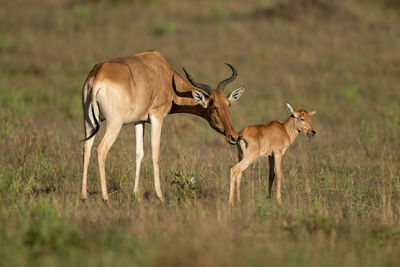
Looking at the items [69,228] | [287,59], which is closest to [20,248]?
[69,228]

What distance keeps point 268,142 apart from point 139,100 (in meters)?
1.84

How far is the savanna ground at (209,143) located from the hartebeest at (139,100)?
74 centimetres

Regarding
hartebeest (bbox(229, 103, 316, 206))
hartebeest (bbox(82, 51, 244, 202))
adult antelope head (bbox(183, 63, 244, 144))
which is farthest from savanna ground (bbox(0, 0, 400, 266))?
adult antelope head (bbox(183, 63, 244, 144))

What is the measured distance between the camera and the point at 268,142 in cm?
816

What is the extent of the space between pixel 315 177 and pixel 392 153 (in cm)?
259

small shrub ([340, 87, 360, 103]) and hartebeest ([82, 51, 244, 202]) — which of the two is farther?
small shrub ([340, 87, 360, 103])

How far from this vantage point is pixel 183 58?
20.4 metres

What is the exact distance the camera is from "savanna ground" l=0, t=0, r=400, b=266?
563cm

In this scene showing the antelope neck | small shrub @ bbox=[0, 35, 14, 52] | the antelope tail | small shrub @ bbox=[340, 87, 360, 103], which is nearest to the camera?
the antelope tail

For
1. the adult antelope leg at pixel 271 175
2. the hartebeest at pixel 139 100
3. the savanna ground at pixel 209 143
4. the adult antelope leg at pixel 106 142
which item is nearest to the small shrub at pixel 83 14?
the savanna ground at pixel 209 143

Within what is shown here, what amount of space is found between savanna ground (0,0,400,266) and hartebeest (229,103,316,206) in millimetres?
353

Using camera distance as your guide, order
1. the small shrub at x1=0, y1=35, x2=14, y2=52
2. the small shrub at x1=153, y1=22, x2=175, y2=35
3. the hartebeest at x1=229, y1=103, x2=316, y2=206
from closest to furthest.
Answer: the hartebeest at x1=229, y1=103, x2=316, y2=206, the small shrub at x1=0, y1=35, x2=14, y2=52, the small shrub at x1=153, y1=22, x2=175, y2=35

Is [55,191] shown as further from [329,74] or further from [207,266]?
[329,74]

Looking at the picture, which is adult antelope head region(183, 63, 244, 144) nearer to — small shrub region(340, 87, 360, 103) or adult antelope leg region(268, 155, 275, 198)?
adult antelope leg region(268, 155, 275, 198)
